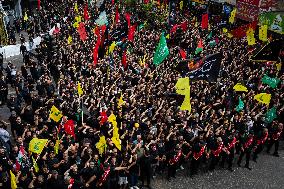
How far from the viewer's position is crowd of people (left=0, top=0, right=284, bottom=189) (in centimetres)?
1016

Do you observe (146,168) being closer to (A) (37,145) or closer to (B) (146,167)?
(B) (146,167)

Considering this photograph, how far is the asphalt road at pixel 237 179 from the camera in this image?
11.8m

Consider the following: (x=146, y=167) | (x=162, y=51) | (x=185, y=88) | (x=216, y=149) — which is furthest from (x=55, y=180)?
(x=162, y=51)

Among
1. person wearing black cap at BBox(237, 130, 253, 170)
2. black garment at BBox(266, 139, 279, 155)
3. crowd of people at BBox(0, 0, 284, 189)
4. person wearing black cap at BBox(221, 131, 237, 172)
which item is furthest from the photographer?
black garment at BBox(266, 139, 279, 155)

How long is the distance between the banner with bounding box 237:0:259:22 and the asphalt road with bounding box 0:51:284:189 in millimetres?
16710

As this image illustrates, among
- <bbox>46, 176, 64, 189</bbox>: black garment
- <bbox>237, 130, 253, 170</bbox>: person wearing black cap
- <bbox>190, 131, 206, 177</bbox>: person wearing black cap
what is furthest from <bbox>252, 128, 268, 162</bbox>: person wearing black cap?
<bbox>46, 176, 64, 189</bbox>: black garment

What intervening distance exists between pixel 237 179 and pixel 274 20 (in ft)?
50.3

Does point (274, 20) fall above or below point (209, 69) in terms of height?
above

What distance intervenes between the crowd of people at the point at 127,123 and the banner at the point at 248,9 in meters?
7.77

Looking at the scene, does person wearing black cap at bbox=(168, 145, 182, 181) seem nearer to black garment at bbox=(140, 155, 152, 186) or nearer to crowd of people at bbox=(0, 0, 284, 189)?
crowd of people at bbox=(0, 0, 284, 189)

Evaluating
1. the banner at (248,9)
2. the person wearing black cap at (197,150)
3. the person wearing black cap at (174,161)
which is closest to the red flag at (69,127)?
the person wearing black cap at (174,161)

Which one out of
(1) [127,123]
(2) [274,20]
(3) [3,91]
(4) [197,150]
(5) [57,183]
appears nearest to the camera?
(5) [57,183]

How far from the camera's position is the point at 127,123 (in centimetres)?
1274

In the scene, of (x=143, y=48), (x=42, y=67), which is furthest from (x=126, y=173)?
(x=143, y=48)
